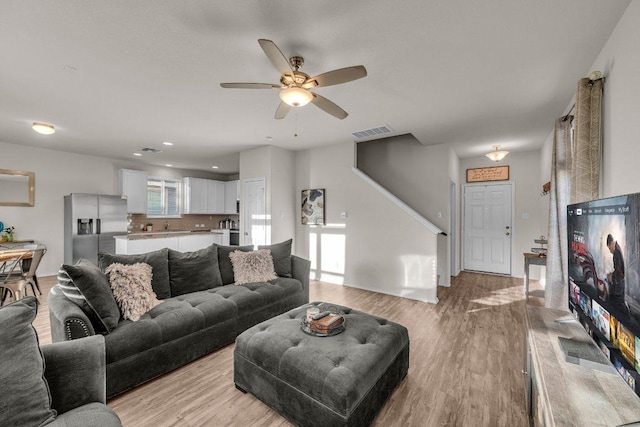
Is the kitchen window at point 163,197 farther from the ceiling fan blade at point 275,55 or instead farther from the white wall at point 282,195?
the ceiling fan blade at point 275,55

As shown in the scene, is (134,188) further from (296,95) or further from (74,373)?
(74,373)

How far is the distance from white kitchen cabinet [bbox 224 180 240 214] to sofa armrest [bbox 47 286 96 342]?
21.3 ft

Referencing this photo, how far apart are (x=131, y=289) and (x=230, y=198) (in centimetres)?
635

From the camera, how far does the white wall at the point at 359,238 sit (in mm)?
4273

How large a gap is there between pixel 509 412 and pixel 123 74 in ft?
13.5

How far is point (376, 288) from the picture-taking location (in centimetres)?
467

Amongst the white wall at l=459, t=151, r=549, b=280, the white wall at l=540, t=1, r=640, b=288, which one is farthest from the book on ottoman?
the white wall at l=459, t=151, r=549, b=280

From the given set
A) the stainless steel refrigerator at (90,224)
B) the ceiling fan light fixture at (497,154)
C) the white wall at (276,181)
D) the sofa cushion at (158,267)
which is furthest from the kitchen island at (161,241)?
the ceiling fan light fixture at (497,154)

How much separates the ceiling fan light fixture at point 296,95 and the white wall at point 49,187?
6160 mm

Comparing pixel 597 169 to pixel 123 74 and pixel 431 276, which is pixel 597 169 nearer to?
pixel 431 276

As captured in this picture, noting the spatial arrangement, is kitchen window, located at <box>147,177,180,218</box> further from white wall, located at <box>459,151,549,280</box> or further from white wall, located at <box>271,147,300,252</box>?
white wall, located at <box>459,151,549,280</box>

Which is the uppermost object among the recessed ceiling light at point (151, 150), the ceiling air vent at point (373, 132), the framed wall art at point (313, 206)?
the recessed ceiling light at point (151, 150)

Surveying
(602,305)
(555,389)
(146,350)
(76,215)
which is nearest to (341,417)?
(555,389)

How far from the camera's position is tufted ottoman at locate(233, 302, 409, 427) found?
1.50 meters
